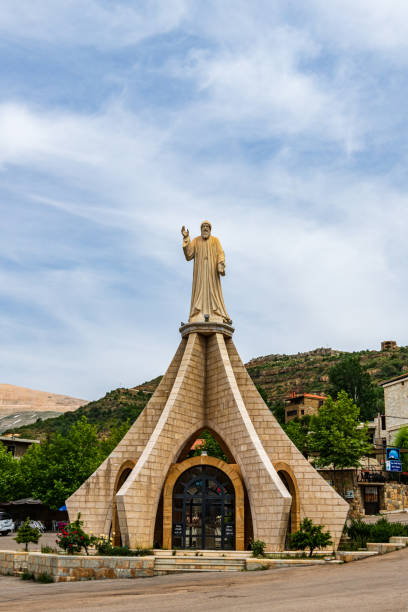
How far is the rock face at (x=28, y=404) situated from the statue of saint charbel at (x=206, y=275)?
401ft

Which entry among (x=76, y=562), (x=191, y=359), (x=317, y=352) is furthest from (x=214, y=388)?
(x=317, y=352)

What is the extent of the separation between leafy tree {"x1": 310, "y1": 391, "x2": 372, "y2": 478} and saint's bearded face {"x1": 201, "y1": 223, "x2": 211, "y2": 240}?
21866 mm

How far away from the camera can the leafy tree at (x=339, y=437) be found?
43.6 m

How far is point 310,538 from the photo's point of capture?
66.5 feet

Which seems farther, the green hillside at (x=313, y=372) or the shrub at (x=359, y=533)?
the green hillside at (x=313, y=372)

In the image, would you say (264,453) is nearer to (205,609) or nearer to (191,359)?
(191,359)

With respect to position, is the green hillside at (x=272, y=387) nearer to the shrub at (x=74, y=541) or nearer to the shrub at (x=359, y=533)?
the shrub at (x=359, y=533)

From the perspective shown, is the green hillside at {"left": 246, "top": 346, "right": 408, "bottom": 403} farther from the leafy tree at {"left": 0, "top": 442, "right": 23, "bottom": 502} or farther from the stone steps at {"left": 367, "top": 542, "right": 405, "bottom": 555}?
the stone steps at {"left": 367, "top": 542, "right": 405, "bottom": 555}

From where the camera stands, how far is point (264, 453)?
74.9 ft

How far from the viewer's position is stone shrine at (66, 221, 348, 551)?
72.7 feet

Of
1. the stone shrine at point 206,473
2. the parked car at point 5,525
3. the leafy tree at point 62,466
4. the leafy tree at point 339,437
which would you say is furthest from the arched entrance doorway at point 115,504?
the leafy tree at point 339,437

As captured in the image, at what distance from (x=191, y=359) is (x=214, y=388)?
1502 mm

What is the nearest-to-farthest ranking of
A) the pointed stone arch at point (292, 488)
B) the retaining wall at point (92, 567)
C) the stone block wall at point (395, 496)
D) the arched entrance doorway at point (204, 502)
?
the retaining wall at point (92, 567) → the arched entrance doorway at point (204, 502) → the pointed stone arch at point (292, 488) → the stone block wall at point (395, 496)

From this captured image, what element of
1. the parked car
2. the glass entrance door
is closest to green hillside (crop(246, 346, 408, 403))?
the parked car
